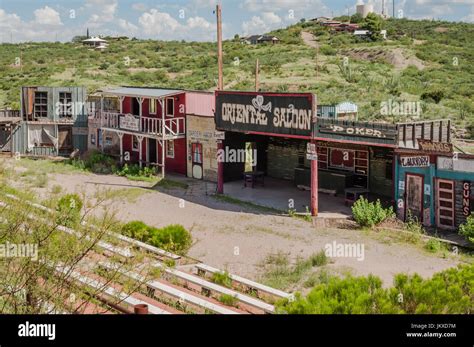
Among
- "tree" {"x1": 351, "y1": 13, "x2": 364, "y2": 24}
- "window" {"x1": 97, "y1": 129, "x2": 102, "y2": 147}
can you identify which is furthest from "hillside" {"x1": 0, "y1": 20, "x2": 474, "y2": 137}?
"window" {"x1": 97, "y1": 129, "x2": 102, "y2": 147}

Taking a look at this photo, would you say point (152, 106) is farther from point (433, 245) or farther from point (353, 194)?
point (433, 245)

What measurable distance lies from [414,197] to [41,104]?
2428 centimetres

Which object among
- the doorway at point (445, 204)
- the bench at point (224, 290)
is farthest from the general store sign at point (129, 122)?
the bench at point (224, 290)

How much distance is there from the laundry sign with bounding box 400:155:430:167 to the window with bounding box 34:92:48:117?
2358cm

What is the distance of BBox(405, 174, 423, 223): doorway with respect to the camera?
19.8 metres

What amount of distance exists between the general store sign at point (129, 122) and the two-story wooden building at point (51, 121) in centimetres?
514

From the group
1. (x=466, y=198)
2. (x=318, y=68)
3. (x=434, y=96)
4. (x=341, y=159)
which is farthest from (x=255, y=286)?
(x=318, y=68)

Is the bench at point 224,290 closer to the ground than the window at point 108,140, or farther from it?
closer to the ground

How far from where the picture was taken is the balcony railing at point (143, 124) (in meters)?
30.1

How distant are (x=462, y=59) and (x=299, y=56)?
17.4 meters

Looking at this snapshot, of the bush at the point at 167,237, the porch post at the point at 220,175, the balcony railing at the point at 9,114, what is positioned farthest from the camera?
the balcony railing at the point at 9,114

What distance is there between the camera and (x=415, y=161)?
19625 millimetres

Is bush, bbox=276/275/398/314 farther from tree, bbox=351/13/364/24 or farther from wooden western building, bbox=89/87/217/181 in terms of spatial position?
tree, bbox=351/13/364/24

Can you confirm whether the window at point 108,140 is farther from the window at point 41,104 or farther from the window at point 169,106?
the window at point 169,106
